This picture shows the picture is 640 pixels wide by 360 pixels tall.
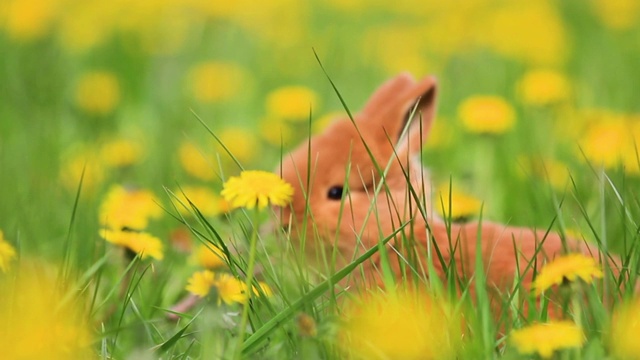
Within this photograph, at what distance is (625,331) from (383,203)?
89 centimetres

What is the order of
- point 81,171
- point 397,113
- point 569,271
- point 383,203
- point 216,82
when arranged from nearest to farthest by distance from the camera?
point 569,271
point 383,203
point 397,113
point 81,171
point 216,82

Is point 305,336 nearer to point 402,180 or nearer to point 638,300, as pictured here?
point 638,300

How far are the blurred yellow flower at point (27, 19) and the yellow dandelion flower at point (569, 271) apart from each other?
11.6 feet

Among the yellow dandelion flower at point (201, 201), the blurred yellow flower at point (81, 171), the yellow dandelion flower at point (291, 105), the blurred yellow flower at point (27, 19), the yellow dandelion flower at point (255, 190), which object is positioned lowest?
the yellow dandelion flower at point (201, 201)

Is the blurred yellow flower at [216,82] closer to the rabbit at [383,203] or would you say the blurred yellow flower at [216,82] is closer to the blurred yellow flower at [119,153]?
the blurred yellow flower at [119,153]

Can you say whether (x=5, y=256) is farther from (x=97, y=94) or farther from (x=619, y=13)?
(x=619, y=13)

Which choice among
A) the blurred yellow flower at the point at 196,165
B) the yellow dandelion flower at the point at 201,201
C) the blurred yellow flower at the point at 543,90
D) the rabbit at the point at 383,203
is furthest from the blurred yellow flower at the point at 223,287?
the blurred yellow flower at the point at 543,90

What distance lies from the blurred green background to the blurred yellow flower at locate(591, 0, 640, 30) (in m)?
0.01

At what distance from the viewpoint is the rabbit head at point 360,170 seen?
2.44 metres

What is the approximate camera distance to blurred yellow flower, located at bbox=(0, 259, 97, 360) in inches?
58.9

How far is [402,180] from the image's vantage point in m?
2.61

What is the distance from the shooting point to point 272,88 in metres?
4.89

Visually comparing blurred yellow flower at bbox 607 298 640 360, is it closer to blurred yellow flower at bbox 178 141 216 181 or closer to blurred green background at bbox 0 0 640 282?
blurred green background at bbox 0 0 640 282

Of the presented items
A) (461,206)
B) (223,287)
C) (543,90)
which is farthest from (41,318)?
(543,90)
